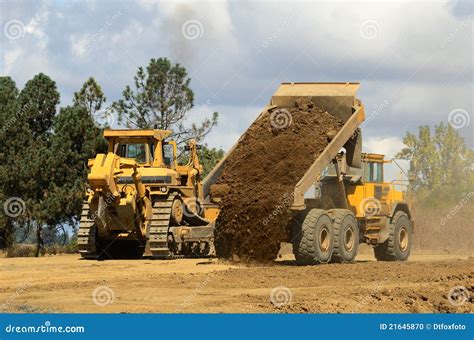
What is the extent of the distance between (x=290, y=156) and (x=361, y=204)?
3.20 meters

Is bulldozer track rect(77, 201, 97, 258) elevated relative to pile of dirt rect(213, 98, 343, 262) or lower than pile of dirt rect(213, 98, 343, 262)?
lower

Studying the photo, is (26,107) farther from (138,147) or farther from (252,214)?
(252,214)

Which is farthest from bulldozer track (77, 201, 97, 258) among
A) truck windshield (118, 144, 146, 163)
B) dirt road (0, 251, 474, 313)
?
dirt road (0, 251, 474, 313)

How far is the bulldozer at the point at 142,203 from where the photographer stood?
76.9ft

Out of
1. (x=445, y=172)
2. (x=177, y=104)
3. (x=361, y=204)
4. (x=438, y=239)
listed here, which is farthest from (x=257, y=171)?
(x=445, y=172)

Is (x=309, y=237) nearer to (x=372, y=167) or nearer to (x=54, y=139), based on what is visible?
(x=372, y=167)

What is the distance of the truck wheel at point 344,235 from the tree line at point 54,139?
522 inches

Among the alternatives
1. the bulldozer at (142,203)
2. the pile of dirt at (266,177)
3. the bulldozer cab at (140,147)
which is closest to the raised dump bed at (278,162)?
the pile of dirt at (266,177)

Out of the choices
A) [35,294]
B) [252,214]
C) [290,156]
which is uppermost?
[290,156]

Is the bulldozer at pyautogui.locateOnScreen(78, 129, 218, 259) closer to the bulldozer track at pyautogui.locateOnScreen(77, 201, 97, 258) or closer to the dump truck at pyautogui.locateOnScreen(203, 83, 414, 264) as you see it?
the bulldozer track at pyautogui.locateOnScreen(77, 201, 97, 258)

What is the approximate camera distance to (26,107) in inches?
1422

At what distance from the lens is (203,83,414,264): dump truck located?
20.6 meters

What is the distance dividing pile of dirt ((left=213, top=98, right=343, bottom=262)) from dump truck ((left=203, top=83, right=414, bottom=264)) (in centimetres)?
24

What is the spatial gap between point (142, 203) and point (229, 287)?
28.2 feet
